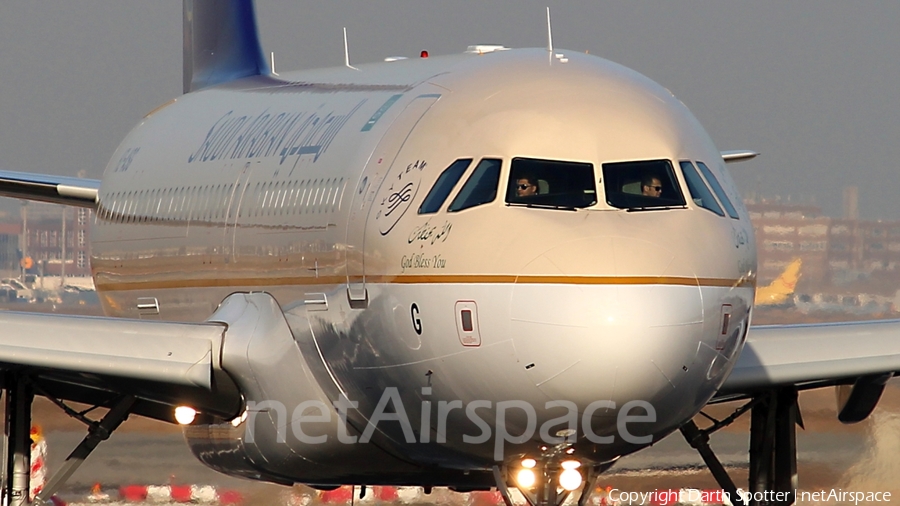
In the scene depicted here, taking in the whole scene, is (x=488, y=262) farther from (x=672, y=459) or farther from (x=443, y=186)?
(x=672, y=459)

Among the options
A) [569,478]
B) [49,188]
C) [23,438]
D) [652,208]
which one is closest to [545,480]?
[569,478]

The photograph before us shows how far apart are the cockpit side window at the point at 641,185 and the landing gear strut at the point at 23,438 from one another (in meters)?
6.55

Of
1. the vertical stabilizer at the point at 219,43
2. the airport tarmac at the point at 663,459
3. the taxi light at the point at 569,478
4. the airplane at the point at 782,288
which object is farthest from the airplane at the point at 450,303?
the airplane at the point at 782,288

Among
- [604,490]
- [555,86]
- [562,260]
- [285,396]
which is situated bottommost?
[604,490]

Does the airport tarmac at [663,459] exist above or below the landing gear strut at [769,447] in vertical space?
below

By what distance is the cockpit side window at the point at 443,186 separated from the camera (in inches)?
501

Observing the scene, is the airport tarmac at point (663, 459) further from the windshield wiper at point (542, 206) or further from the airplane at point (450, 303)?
the windshield wiper at point (542, 206)

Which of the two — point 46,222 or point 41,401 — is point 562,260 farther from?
point 46,222

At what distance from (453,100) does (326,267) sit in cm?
186

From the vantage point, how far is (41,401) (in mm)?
25422

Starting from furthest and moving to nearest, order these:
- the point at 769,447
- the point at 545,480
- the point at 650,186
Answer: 1. the point at 769,447
2. the point at 545,480
3. the point at 650,186

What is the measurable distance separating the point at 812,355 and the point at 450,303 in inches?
220

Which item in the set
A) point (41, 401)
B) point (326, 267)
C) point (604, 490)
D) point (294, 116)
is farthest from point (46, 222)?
point (326, 267)

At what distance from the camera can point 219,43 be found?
87.9 feet
